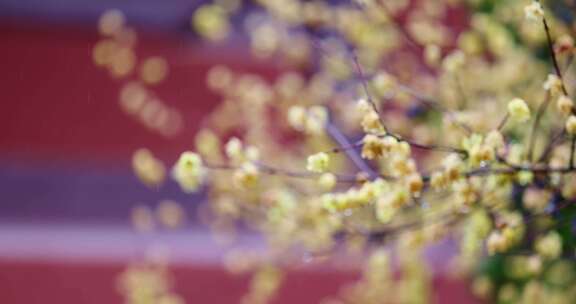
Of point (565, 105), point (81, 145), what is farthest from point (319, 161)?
point (81, 145)

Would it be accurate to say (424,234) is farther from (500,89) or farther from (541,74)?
(541,74)

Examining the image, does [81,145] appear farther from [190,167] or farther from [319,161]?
[319,161]

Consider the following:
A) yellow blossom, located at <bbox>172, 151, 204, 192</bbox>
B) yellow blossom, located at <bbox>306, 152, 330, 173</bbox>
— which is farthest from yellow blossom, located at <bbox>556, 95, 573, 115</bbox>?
yellow blossom, located at <bbox>172, 151, 204, 192</bbox>

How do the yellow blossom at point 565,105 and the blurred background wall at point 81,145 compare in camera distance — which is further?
the blurred background wall at point 81,145

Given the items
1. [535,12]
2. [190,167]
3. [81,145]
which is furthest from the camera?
[81,145]

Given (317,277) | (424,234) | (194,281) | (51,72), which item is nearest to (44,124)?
(51,72)

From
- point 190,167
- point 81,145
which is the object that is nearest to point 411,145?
point 190,167

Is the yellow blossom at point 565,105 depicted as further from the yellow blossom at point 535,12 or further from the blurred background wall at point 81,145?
the blurred background wall at point 81,145

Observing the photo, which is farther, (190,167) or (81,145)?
(81,145)

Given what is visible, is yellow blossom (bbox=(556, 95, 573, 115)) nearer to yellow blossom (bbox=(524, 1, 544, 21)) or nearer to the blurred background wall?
yellow blossom (bbox=(524, 1, 544, 21))

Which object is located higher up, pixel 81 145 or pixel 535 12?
pixel 81 145

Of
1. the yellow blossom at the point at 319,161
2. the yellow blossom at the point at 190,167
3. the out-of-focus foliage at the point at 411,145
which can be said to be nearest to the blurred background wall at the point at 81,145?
the out-of-focus foliage at the point at 411,145

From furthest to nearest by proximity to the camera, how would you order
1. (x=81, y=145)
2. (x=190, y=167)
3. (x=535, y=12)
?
(x=81, y=145) → (x=190, y=167) → (x=535, y=12)
